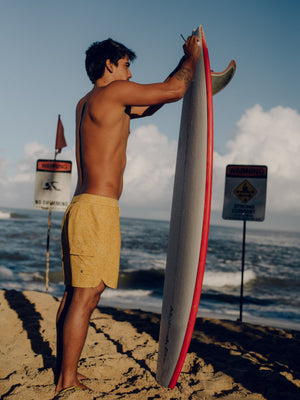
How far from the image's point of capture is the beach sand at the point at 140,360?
2348 mm

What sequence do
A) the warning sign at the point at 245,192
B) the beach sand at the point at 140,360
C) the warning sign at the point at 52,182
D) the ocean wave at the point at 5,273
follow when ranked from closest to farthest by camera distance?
the beach sand at the point at 140,360, the warning sign at the point at 245,192, the warning sign at the point at 52,182, the ocean wave at the point at 5,273

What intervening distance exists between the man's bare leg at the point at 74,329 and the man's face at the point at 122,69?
4.19ft

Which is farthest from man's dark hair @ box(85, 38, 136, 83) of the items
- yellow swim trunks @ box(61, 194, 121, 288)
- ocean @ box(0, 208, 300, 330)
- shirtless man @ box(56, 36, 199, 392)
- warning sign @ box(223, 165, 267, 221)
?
Result: ocean @ box(0, 208, 300, 330)

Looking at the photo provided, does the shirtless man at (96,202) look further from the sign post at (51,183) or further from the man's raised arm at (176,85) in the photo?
the sign post at (51,183)

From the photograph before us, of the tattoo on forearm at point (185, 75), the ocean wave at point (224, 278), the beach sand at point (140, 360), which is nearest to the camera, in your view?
the tattoo on forearm at point (185, 75)

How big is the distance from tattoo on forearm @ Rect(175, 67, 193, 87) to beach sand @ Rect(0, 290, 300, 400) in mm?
1895

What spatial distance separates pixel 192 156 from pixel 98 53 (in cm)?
87

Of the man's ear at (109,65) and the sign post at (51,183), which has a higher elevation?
the man's ear at (109,65)

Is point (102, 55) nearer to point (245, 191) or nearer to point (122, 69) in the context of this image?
point (122, 69)

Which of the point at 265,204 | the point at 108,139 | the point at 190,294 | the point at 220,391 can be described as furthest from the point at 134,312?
the point at 108,139

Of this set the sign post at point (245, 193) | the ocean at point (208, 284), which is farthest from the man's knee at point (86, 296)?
the ocean at point (208, 284)

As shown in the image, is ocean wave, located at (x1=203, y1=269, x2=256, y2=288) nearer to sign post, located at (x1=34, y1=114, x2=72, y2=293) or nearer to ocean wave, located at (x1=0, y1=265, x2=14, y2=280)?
ocean wave, located at (x1=0, y1=265, x2=14, y2=280)

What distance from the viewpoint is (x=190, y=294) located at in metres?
2.26

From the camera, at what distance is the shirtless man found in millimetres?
2053
